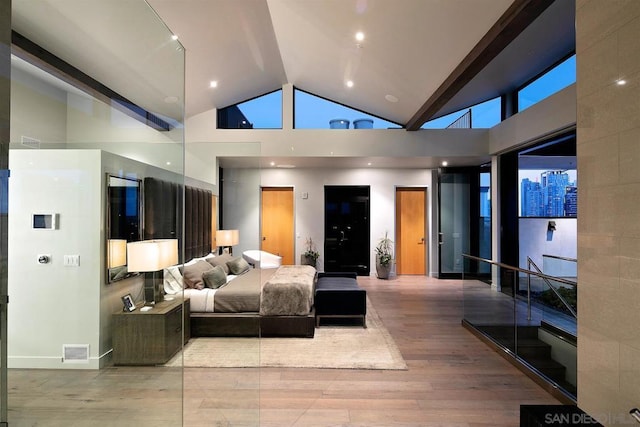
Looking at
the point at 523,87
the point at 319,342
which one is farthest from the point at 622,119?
the point at 523,87

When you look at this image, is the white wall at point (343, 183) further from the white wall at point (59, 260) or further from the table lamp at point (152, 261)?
the white wall at point (59, 260)

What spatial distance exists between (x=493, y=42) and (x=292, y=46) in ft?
8.77

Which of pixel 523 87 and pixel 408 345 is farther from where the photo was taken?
pixel 523 87

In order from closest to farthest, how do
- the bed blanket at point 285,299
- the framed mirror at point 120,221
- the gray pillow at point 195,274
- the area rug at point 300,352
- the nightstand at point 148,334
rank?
the framed mirror at point 120,221
the nightstand at point 148,334
the area rug at point 300,352
the gray pillow at point 195,274
the bed blanket at point 285,299

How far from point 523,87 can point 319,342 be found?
489cm

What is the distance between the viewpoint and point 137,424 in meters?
1.99

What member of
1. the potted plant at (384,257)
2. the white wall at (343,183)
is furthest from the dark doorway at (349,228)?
the potted plant at (384,257)

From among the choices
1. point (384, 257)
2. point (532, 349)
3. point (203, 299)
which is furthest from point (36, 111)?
point (384, 257)

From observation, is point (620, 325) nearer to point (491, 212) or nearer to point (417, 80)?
point (417, 80)

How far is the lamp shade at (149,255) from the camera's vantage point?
219 cm

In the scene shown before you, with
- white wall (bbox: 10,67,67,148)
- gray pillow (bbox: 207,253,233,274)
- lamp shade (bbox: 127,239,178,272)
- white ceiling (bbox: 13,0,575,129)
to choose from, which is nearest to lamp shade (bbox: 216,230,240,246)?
gray pillow (bbox: 207,253,233,274)

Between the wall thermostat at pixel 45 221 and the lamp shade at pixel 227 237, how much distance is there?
1.49 metres

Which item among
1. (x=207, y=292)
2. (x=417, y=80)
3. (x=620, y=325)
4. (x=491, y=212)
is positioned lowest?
(x=207, y=292)

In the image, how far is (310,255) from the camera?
6.66 meters
